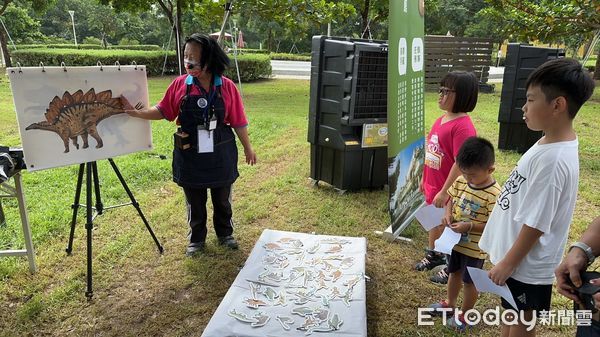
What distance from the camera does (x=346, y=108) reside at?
12.5ft

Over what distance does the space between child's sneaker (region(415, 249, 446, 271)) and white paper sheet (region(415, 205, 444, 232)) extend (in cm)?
55

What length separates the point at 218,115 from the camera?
2719 mm

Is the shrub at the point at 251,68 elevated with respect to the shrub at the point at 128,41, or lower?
lower

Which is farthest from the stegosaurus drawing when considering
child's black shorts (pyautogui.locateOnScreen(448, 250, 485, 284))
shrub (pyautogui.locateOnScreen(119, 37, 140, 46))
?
shrub (pyautogui.locateOnScreen(119, 37, 140, 46))

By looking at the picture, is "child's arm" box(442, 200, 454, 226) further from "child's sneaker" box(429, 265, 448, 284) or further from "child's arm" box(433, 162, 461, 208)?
"child's sneaker" box(429, 265, 448, 284)

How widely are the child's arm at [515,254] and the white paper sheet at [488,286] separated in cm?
3

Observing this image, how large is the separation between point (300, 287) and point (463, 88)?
1489 millimetres

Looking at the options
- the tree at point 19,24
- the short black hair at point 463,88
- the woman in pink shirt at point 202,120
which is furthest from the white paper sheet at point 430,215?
the tree at point 19,24

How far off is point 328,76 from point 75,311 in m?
2.75

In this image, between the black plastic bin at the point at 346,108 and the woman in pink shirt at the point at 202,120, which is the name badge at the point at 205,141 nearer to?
the woman in pink shirt at the point at 202,120

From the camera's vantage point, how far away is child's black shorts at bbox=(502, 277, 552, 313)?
5.26 feet

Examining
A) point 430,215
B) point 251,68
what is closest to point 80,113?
point 430,215

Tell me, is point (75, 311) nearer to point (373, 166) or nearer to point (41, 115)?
point (41, 115)

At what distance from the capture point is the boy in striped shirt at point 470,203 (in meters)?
1.88
